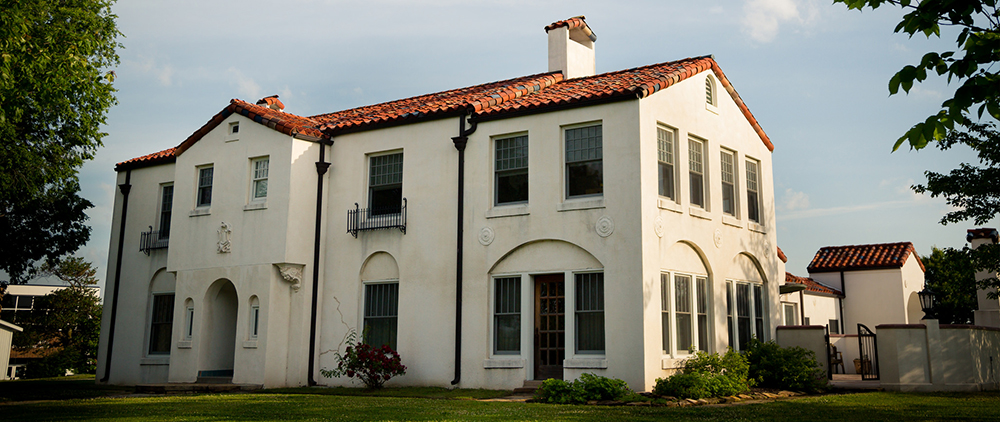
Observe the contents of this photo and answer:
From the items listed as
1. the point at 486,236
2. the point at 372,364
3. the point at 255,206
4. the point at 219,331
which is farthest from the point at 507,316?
the point at 219,331

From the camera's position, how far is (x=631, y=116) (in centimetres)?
1634

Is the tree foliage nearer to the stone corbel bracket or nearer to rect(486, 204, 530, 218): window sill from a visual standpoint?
rect(486, 204, 530, 218): window sill

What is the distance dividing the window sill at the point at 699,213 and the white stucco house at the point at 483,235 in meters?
0.05

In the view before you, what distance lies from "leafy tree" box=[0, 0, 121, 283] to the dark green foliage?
15.2m

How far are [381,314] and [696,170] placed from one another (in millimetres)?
8082

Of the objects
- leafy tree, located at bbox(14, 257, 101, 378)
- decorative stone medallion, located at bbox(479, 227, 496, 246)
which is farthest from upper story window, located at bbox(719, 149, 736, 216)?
leafy tree, located at bbox(14, 257, 101, 378)

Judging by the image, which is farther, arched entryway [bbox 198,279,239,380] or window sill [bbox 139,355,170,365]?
window sill [bbox 139,355,170,365]

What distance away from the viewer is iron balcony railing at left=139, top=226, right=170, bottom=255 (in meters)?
23.0

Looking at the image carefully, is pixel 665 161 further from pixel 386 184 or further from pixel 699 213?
pixel 386 184

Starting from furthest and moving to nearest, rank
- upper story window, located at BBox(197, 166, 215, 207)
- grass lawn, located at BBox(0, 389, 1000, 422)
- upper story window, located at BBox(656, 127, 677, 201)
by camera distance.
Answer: upper story window, located at BBox(197, 166, 215, 207), upper story window, located at BBox(656, 127, 677, 201), grass lawn, located at BBox(0, 389, 1000, 422)

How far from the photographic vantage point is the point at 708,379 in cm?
1515

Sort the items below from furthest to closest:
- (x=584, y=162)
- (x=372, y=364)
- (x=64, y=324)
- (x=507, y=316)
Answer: (x=64, y=324) → (x=372, y=364) → (x=507, y=316) → (x=584, y=162)

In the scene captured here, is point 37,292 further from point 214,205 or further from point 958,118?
point 958,118

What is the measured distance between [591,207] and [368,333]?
20.9ft
